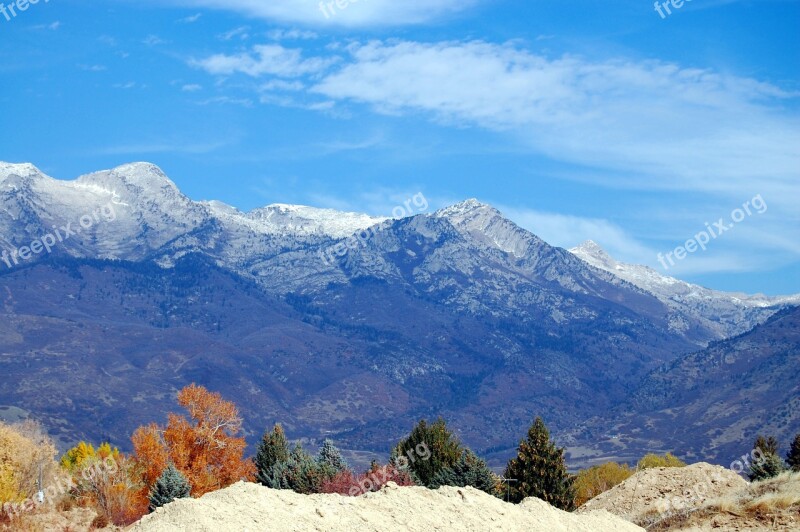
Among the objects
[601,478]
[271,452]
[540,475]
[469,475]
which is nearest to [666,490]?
[540,475]

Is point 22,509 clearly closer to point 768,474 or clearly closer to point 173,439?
point 173,439

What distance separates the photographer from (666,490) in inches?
1734

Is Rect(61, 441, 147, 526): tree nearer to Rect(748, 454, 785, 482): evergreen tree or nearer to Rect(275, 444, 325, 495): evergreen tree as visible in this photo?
Rect(275, 444, 325, 495): evergreen tree

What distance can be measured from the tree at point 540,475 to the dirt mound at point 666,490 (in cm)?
152

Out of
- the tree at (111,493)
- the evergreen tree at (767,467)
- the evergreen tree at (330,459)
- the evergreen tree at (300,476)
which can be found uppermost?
the evergreen tree at (767,467)

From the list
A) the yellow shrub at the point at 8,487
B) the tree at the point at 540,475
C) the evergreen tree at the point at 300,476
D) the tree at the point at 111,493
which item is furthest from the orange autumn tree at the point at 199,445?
the tree at the point at 540,475

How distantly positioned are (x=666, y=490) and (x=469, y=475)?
10352 millimetres

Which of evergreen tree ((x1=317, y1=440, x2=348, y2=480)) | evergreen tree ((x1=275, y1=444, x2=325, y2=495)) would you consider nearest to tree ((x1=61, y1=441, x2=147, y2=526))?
evergreen tree ((x1=275, y1=444, x2=325, y2=495))

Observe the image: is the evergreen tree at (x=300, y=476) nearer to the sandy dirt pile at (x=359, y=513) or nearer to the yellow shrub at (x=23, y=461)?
the yellow shrub at (x=23, y=461)

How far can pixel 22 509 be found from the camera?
149ft

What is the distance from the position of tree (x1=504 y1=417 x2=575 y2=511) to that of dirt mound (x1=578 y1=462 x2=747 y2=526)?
1522mm

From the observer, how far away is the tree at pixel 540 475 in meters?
45.9

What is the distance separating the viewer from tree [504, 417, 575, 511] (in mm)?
45875

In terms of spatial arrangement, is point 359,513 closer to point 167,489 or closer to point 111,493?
point 167,489
